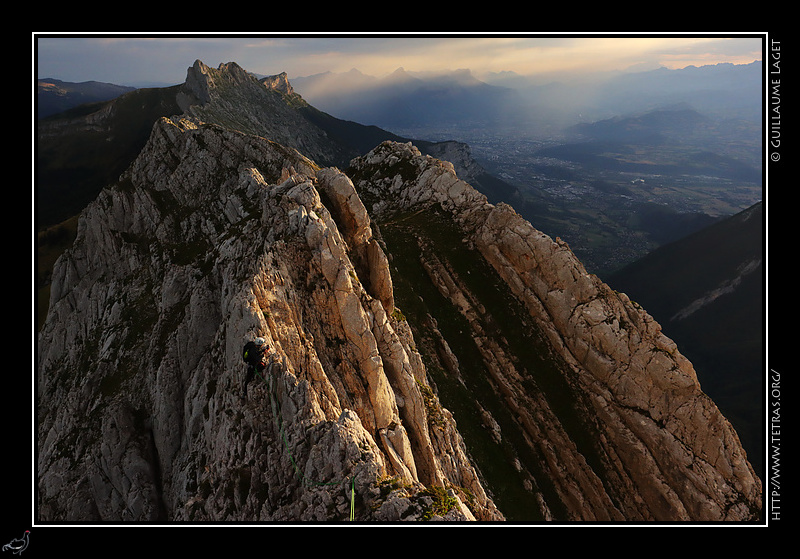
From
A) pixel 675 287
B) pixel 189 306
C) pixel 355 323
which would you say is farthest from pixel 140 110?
pixel 675 287

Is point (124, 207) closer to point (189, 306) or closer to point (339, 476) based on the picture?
point (189, 306)

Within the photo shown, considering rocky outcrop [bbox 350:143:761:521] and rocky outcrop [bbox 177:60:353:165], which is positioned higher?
rocky outcrop [bbox 177:60:353:165]

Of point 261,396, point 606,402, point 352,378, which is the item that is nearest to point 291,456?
point 261,396
